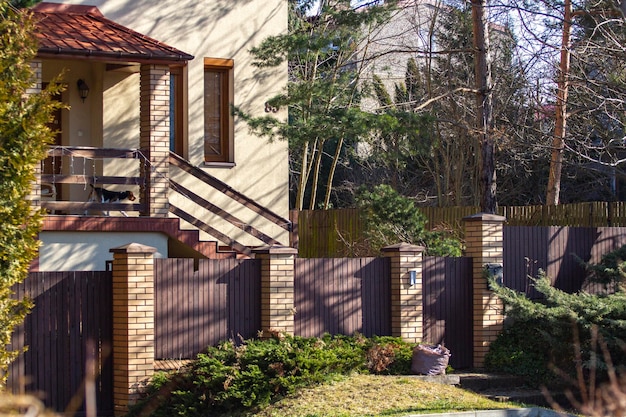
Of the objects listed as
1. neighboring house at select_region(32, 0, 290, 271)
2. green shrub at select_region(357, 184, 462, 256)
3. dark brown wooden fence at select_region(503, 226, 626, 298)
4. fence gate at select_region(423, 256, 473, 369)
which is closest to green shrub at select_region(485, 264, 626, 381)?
fence gate at select_region(423, 256, 473, 369)

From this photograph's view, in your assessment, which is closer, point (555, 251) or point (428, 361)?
point (428, 361)

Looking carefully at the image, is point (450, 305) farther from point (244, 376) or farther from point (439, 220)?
point (439, 220)

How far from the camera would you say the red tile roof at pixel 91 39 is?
15.3 metres

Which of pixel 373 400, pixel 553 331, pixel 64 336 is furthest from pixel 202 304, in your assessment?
pixel 553 331

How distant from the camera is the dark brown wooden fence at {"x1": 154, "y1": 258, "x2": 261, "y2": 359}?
→ 13.2m

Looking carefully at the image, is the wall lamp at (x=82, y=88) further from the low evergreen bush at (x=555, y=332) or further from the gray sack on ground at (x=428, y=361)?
the low evergreen bush at (x=555, y=332)

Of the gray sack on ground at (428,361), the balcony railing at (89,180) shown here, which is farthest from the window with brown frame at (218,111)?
the gray sack on ground at (428,361)

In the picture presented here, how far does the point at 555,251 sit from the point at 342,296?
4314 mm

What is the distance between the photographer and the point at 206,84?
63.3 feet

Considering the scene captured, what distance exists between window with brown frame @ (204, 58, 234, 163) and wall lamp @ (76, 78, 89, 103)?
2456 millimetres

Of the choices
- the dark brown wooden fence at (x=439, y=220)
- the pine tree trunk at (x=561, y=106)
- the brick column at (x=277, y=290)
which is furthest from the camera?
the dark brown wooden fence at (x=439, y=220)

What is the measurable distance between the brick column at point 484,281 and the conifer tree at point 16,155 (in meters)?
7.60

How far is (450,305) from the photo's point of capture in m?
15.4

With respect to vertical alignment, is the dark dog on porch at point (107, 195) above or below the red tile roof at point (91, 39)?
below
